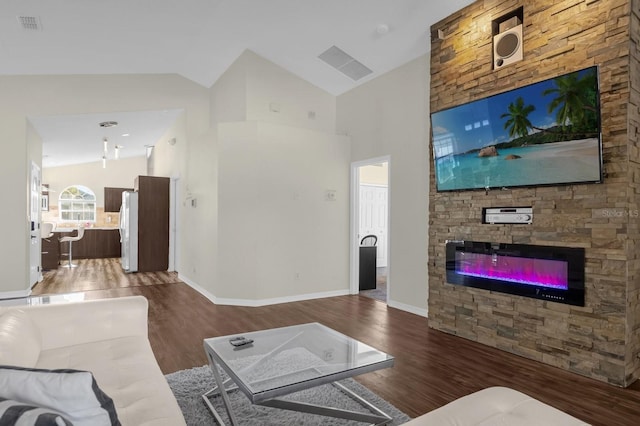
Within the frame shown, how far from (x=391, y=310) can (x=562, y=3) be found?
376 centimetres

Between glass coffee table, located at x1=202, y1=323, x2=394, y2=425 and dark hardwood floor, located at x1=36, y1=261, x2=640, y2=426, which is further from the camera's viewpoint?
dark hardwood floor, located at x1=36, y1=261, x2=640, y2=426

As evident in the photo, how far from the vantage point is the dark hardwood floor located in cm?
271

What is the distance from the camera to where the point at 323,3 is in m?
4.35

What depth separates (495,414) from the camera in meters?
1.67

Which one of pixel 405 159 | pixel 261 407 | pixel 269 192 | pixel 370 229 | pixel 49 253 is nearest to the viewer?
pixel 261 407

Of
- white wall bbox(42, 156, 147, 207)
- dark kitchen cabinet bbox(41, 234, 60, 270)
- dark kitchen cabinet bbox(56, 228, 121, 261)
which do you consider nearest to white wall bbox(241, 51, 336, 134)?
dark kitchen cabinet bbox(41, 234, 60, 270)

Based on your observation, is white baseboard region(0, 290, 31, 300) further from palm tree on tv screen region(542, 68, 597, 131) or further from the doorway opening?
palm tree on tv screen region(542, 68, 597, 131)

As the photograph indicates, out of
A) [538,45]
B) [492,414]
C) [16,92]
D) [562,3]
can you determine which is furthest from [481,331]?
[16,92]

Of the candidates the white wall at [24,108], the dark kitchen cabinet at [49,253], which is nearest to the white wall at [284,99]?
the white wall at [24,108]

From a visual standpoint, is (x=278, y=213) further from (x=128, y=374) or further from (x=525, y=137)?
(x=128, y=374)

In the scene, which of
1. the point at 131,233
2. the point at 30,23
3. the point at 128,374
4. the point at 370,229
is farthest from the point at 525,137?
the point at 131,233

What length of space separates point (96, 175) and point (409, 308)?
1088 centimetres

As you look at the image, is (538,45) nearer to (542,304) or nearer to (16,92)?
(542,304)

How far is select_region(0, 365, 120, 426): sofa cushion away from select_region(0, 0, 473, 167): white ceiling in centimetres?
420
